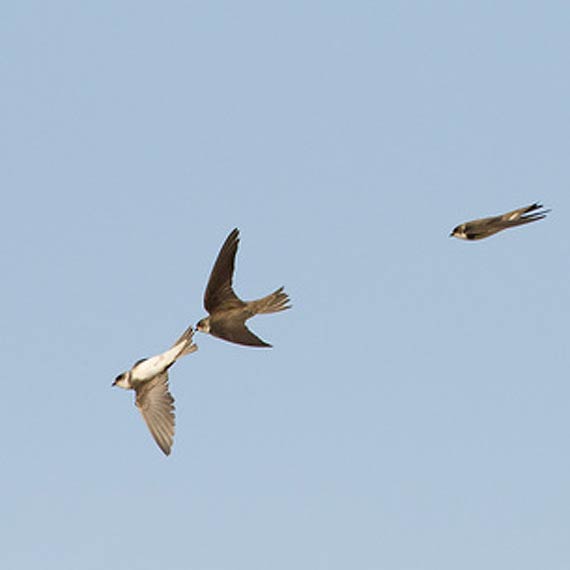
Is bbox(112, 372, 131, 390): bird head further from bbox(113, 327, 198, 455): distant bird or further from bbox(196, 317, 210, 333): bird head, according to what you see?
bbox(196, 317, 210, 333): bird head

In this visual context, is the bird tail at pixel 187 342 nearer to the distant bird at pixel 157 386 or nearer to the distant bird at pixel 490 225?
the distant bird at pixel 157 386

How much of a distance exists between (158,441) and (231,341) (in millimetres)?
1427

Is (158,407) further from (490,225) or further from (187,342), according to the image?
(490,225)

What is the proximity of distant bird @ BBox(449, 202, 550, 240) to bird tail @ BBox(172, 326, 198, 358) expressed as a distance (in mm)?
3125

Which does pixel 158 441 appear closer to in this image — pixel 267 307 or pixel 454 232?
pixel 267 307

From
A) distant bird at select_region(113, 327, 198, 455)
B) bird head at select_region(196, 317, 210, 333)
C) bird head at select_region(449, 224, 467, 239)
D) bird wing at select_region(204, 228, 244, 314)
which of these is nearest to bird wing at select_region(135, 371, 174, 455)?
distant bird at select_region(113, 327, 198, 455)

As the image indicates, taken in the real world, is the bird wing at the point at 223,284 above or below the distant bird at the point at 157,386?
above

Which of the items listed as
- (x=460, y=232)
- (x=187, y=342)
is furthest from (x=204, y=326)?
(x=460, y=232)

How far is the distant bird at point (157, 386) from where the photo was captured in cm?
1095

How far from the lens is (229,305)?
11008mm

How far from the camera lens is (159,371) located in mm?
11438

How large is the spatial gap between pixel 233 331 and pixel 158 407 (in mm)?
1321

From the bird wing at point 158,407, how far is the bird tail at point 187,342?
0.62 meters

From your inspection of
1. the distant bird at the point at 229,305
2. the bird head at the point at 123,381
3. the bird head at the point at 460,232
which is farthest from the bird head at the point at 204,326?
the bird head at the point at 460,232
